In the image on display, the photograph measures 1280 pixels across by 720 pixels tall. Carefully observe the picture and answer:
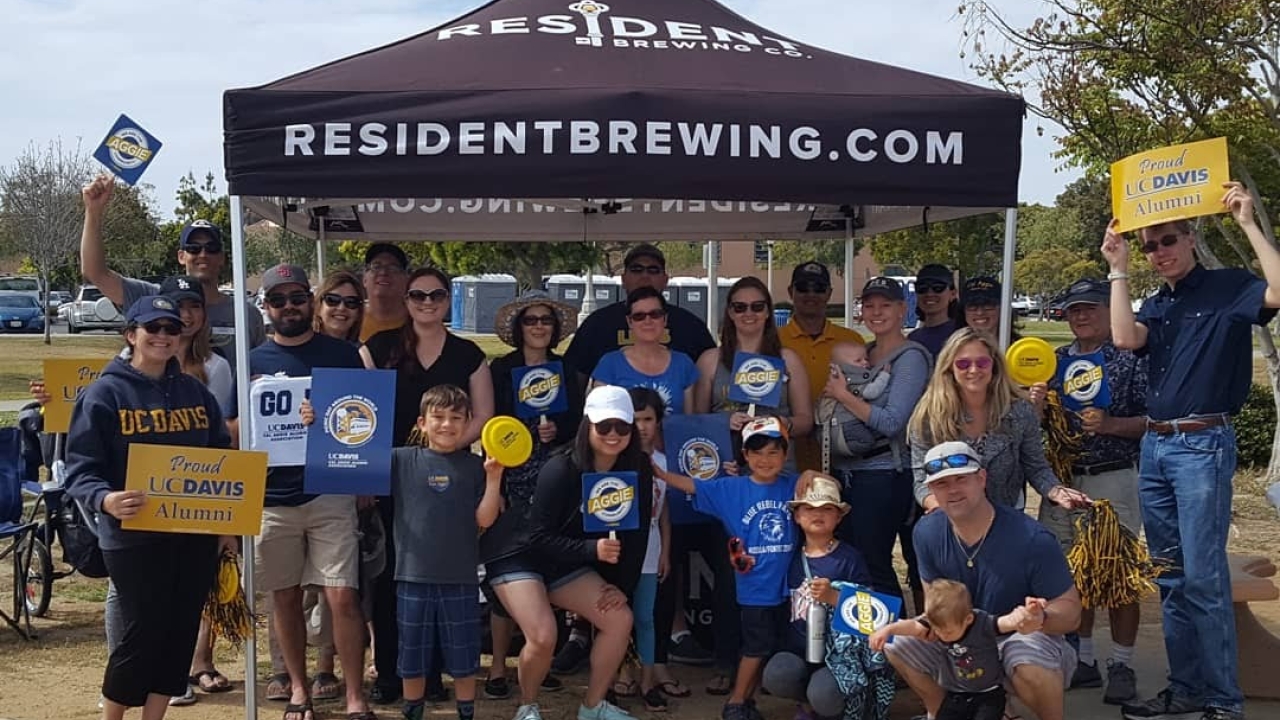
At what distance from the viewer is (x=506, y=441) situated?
4.39 m

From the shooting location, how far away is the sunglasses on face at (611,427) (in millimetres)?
4562

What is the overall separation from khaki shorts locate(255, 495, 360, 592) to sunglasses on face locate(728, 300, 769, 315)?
73.3 inches

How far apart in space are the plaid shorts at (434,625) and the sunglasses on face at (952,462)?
1892mm

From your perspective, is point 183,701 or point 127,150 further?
point 183,701

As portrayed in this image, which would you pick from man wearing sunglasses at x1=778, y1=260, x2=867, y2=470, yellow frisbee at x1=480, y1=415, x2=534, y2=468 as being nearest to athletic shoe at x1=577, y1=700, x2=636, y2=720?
yellow frisbee at x1=480, y1=415, x2=534, y2=468

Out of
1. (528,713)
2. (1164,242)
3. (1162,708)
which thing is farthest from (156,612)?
(1164,242)

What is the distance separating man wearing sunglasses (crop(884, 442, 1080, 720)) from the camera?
13.6ft

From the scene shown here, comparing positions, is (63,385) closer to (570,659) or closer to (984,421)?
(570,659)

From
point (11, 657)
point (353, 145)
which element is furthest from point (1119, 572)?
point (11, 657)

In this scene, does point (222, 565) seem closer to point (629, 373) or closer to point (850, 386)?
point (629, 373)

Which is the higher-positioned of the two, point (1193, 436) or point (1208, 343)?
point (1208, 343)

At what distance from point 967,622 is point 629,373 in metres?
1.80

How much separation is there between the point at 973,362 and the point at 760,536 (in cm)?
111

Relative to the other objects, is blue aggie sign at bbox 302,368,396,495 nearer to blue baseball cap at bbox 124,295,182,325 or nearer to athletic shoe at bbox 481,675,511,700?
blue baseball cap at bbox 124,295,182,325
